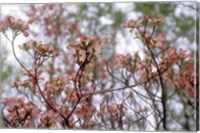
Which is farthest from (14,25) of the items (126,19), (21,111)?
(126,19)

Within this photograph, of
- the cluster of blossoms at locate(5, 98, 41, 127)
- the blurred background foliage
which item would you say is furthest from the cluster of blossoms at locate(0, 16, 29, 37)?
the cluster of blossoms at locate(5, 98, 41, 127)

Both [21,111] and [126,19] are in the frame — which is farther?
[21,111]

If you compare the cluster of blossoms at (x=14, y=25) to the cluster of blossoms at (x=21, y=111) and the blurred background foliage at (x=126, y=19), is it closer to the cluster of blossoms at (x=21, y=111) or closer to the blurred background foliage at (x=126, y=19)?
the blurred background foliage at (x=126, y=19)

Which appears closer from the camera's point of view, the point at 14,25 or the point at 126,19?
the point at 126,19

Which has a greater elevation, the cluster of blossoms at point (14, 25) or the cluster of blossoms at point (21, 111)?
the cluster of blossoms at point (14, 25)

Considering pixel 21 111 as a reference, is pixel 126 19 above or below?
above

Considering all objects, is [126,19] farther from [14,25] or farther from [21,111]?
[21,111]

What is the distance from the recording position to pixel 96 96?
247 centimetres

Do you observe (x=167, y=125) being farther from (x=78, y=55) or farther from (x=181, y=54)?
(x=78, y=55)

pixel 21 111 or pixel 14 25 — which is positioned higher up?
pixel 14 25

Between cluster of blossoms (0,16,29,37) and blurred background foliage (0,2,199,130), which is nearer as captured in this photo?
blurred background foliage (0,2,199,130)

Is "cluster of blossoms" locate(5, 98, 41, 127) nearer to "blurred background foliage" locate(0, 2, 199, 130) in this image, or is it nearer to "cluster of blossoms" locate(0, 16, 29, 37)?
"blurred background foliage" locate(0, 2, 199, 130)

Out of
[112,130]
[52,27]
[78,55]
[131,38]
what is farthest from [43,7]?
[112,130]

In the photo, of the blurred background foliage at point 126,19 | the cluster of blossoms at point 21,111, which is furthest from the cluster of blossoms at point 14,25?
Result: the cluster of blossoms at point 21,111
